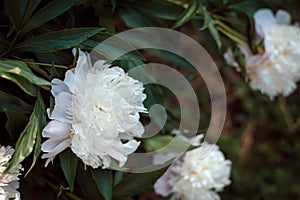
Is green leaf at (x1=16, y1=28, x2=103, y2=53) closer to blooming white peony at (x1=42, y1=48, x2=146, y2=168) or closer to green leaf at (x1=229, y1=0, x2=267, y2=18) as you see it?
blooming white peony at (x1=42, y1=48, x2=146, y2=168)

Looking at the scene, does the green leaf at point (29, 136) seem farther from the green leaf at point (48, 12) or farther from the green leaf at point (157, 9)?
the green leaf at point (157, 9)

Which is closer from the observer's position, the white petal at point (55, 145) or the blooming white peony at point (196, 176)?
the white petal at point (55, 145)

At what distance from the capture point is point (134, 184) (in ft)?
2.16

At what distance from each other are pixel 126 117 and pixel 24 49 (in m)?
0.11

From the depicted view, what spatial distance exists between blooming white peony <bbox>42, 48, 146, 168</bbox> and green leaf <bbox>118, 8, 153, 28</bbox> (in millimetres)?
183

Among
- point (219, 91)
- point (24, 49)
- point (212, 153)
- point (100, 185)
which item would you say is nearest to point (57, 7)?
point (24, 49)

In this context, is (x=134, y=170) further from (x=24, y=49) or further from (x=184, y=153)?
(x=24, y=49)

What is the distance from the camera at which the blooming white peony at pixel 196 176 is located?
28.2 inches

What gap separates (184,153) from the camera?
73 centimetres

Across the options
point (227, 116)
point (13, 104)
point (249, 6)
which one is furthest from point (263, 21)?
point (227, 116)

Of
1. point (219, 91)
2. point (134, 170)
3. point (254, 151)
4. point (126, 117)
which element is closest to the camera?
point (126, 117)

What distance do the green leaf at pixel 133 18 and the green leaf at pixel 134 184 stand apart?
0.59 ft

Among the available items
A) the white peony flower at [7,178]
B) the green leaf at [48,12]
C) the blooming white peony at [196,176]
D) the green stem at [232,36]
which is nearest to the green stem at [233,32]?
the green stem at [232,36]

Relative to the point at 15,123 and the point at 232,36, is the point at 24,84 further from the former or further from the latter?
the point at 232,36
